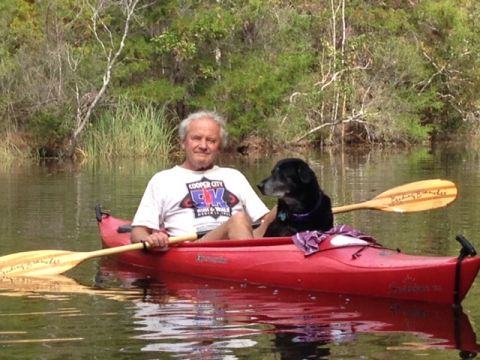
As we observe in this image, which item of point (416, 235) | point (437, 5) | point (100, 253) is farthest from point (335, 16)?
point (100, 253)

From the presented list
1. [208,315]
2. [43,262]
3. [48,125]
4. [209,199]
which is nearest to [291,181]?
[209,199]

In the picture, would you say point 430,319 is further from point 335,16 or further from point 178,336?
point 335,16

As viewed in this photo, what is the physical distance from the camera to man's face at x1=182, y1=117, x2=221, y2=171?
26.1 ft

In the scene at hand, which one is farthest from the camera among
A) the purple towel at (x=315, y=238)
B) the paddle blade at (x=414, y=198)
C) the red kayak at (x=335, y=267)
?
the paddle blade at (x=414, y=198)

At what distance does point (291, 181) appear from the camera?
301 inches

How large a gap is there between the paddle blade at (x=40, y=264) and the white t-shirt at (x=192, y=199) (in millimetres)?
542

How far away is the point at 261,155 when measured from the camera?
28984 mm

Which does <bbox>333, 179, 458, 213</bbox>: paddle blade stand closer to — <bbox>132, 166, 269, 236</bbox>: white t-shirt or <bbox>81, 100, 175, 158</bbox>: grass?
<bbox>132, 166, 269, 236</bbox>: white t-shirt

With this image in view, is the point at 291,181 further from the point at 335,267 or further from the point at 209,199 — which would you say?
the point at 335,267

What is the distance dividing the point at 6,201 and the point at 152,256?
264 inches

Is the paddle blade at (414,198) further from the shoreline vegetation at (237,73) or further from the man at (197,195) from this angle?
the shoreline vegetation at (237,73)

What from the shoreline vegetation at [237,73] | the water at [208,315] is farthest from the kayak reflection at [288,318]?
the shoreline vegetation at [237,73]

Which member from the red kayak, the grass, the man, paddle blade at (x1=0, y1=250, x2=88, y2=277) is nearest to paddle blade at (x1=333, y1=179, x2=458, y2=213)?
the man

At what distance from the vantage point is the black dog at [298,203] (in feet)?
24.7
